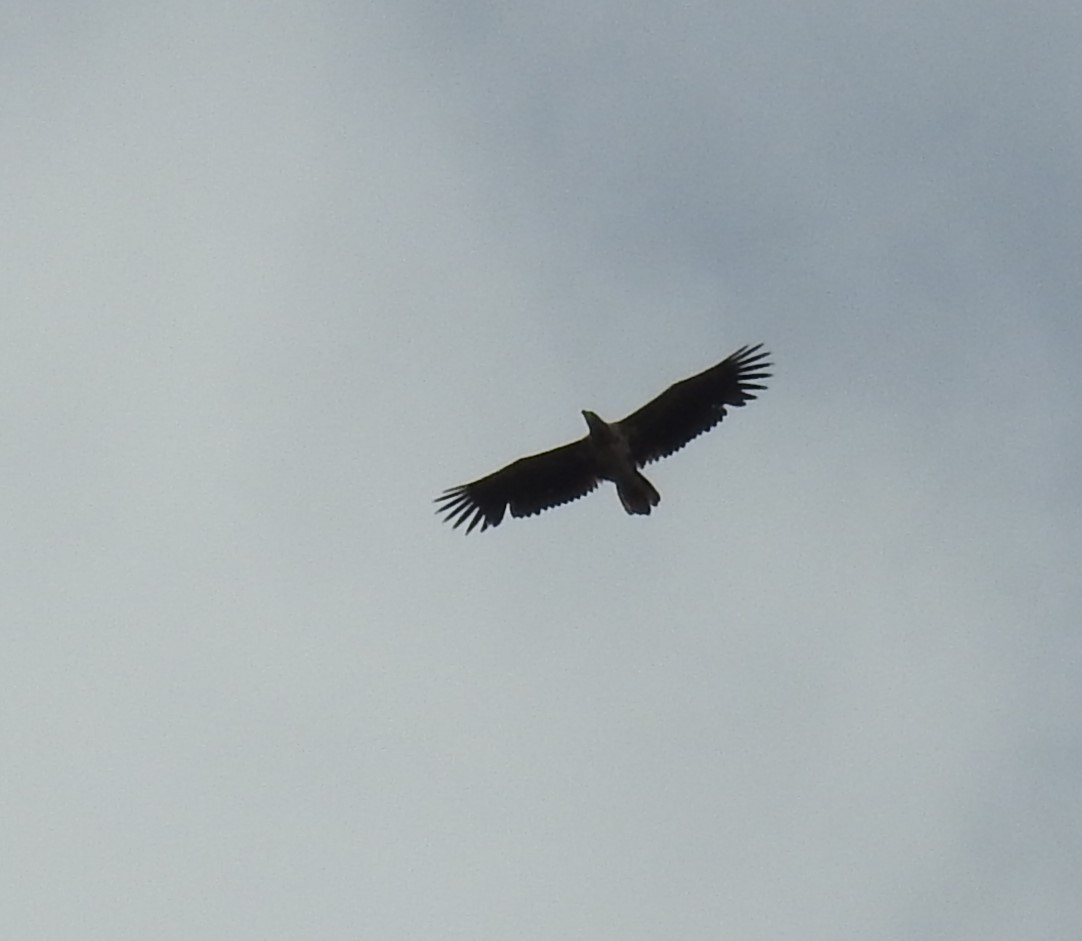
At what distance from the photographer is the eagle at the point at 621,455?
3256 cm

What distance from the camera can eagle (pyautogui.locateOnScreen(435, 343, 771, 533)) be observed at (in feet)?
107

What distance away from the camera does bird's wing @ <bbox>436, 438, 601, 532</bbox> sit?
33.4 metres

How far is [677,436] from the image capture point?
32938 millimetres

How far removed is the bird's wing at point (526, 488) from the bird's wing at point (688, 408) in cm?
99

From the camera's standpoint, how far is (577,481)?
110 feet

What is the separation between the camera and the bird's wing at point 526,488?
33.4m

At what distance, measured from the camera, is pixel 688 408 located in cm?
3281

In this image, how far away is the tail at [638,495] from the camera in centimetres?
3241

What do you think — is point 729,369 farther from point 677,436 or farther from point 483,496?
point 483,496

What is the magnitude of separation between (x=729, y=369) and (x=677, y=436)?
134cm

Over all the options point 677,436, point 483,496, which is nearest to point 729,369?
point 677,436

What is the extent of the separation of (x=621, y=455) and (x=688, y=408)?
4.19 feet

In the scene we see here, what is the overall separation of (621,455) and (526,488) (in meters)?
1.89

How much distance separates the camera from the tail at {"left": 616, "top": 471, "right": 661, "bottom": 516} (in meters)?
32.4
